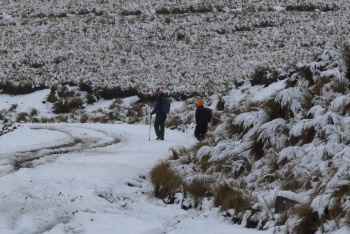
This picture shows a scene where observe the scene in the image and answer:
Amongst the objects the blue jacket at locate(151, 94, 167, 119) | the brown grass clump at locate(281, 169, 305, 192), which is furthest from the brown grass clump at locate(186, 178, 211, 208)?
the blue jacket at locate(151, 94, 167, 119)

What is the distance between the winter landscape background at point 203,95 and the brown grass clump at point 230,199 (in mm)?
23

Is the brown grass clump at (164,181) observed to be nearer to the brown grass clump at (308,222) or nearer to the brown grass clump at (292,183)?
the brown grass clump at (292,183)

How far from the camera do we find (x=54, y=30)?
1631 inches

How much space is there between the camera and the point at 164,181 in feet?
31.5

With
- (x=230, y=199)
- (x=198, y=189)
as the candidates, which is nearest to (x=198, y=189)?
(x=198, y=189)

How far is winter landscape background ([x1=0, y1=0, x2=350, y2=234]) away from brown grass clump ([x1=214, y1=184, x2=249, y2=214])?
0.02 meters

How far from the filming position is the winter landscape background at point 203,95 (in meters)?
7.46

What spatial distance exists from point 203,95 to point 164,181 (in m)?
17.5

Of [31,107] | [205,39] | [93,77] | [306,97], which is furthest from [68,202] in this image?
[205,39]

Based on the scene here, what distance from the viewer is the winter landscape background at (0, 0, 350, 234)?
7457 mm

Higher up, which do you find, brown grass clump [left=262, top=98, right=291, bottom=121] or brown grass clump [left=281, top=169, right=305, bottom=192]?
brown grass clump [left=262, top=98, right=291, bottom=121]

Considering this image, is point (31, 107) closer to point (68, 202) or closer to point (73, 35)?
point (73, 35)

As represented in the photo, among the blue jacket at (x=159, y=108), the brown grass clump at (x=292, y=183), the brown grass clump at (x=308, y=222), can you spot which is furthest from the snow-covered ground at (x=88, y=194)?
the blue jacket at (x=159, y=108)

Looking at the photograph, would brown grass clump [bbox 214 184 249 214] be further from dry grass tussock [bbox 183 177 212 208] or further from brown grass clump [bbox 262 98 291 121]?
brown grass clump [bbox 262 98 291 121]
